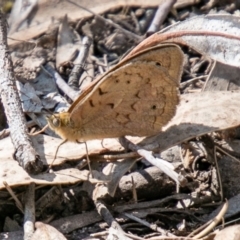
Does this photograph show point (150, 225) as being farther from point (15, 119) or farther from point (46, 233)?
point (15, 119)

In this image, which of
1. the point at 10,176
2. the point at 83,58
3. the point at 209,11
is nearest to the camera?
the point at 10,176

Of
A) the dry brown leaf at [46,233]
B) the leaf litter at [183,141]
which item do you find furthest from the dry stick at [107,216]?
the dry brown leaf at [46,233]

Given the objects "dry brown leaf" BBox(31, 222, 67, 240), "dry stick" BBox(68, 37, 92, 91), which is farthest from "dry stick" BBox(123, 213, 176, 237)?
"dry stick" BBox(68, 37, 92, 91)

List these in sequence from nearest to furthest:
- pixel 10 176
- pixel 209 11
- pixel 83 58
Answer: pixel 10 176
pixel 83 58
pixel 209 11

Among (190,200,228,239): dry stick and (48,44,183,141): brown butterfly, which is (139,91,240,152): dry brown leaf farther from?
(190,200,228,239): dry stick

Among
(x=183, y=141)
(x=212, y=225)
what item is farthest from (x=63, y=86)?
(x=212, y=225)

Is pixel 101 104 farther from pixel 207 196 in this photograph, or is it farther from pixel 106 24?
pixel 106 24

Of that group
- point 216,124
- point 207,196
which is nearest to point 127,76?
point 216,124
